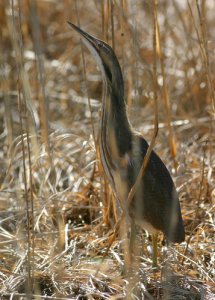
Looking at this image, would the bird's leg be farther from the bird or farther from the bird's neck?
the bird's neck

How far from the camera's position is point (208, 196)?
3.57 metres

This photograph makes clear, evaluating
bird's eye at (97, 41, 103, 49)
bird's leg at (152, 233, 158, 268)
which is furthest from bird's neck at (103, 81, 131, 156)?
bird's leg at (152, 233, 158, 268)

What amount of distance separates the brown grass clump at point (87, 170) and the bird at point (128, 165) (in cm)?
8

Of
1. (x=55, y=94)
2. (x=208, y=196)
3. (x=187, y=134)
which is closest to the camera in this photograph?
(x=208, y=196)

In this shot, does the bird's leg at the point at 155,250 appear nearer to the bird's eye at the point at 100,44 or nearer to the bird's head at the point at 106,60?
the bird's head at the point at 106,60

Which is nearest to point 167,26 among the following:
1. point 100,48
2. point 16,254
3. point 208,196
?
point 208,196

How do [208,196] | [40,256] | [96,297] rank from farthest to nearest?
[208,196], [40,256], [96,297]

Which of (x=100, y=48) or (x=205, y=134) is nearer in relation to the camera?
(x=100, y=48)

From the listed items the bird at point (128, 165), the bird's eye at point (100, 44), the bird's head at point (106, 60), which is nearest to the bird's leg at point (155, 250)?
the bird at point (128, 165)

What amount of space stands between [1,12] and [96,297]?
2.84 metres

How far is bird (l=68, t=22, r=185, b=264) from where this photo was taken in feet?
9.60

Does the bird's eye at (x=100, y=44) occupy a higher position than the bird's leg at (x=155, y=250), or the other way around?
the bird's eye at (x=100, y=44)

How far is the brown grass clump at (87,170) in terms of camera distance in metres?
2.84

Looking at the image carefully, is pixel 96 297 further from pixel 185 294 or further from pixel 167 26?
pixel 167 26
